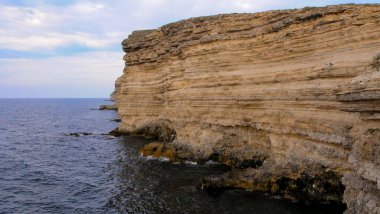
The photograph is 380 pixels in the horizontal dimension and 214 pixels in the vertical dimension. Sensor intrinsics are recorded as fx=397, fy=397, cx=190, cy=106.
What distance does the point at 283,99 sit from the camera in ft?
88.1

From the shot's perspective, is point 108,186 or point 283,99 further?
point 108,186

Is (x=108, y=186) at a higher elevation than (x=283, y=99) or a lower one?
lower

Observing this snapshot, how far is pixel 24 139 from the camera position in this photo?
55688 mm

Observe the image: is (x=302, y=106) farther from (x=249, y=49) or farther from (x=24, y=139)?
(x=24, y=139)

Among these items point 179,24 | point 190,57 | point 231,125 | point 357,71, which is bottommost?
point 231,125

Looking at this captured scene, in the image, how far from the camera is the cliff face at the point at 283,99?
17984 mm

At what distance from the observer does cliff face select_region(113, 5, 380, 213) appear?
59.0 feet

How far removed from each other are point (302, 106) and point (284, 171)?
14.0 ft

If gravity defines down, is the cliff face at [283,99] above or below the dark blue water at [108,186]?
above

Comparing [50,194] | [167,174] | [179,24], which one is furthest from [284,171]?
[179,24]

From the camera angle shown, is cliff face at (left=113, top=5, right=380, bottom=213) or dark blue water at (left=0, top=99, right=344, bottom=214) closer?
cliff face at (left=113, top=5, right=380, bottom=213)

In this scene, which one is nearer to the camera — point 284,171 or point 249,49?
point 284,171

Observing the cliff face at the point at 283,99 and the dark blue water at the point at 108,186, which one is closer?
the cliff face at the point at 283,99

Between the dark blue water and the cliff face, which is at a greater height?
the cliff face
